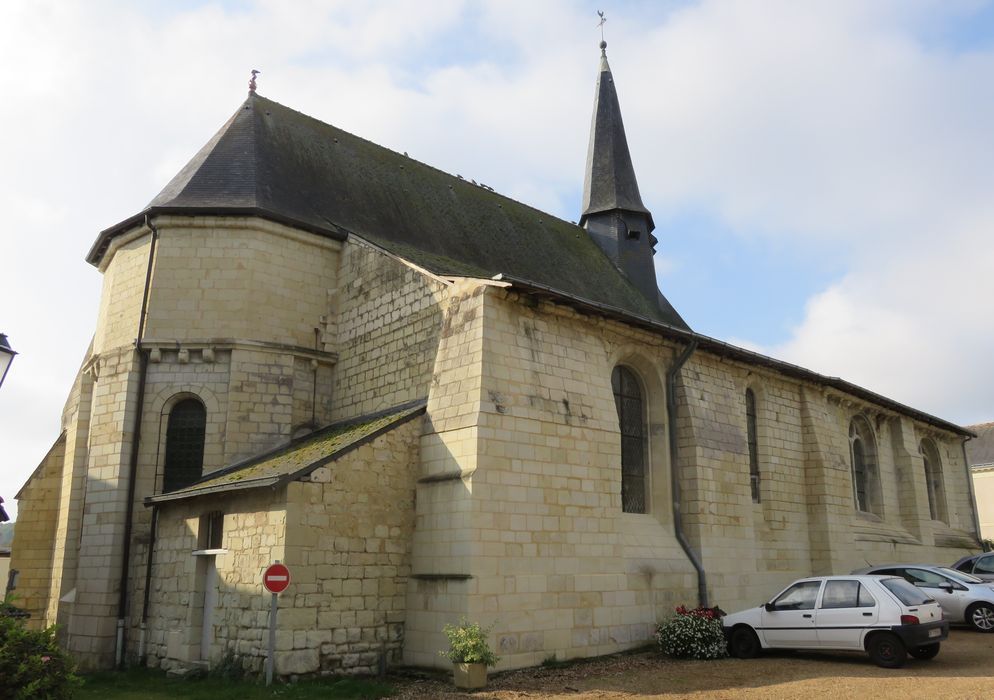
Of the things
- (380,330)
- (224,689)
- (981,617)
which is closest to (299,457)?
(380,330)

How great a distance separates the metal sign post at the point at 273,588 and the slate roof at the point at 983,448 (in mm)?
39554

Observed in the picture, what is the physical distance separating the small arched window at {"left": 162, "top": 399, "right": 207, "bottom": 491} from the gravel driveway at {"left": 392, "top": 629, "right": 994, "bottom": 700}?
5950mm

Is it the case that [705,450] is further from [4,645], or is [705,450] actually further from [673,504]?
[4,645]

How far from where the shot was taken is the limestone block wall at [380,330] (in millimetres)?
13469

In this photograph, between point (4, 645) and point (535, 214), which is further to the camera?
point (535, 214)

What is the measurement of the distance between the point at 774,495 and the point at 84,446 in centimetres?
1394

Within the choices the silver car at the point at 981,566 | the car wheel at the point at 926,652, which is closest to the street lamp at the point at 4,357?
the car wheel at the point at 926,652

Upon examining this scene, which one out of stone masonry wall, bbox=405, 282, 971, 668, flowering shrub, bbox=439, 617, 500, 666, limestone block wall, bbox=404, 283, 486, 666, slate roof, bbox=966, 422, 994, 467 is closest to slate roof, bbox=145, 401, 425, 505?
limestone block wall, bbox=404, 283, 486, 666

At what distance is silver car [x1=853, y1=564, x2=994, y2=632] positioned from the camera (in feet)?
45.8

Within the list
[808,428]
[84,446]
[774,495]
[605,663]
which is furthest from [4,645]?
[808,428]

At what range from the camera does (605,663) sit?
11.8 m

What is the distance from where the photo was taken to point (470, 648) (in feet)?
33.1

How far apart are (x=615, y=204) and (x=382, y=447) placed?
16.6 meters

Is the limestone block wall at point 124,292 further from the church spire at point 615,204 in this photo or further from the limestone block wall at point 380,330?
the church spire at point 615,204
